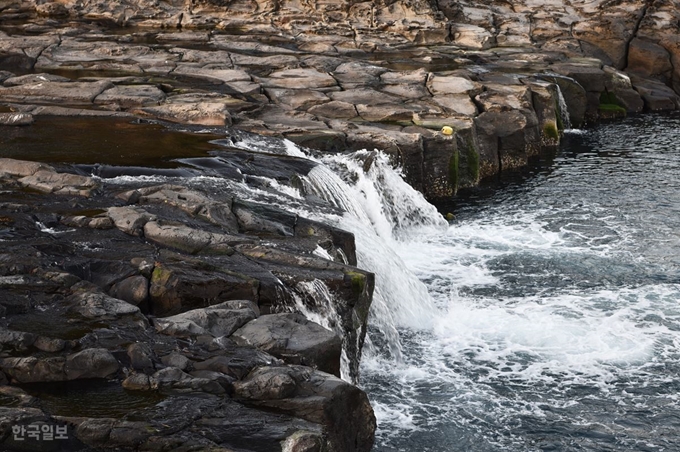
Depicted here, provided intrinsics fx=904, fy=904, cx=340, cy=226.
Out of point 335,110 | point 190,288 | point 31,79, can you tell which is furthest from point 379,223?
point 31,79

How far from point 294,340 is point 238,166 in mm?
5926

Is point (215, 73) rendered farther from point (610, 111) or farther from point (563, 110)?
point (610, 111)

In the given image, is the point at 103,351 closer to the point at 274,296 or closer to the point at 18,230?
the point at 274,296

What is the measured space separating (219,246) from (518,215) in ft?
27.1

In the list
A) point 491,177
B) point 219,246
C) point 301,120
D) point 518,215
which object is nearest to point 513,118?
point 491,177

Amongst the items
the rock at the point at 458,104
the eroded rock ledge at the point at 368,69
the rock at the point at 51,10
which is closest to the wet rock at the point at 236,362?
the eroded rock ledge at the point at 368,69

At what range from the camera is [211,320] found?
28.7 ft

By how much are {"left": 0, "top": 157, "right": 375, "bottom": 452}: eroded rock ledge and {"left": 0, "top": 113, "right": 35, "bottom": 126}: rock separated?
3.79 meters

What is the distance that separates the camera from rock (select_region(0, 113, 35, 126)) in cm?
1557

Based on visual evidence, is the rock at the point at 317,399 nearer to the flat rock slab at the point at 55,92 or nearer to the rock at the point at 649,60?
the flat rock slab at the point at 55,92

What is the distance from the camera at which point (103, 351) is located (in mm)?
7887

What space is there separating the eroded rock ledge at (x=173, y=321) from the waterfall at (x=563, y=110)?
13.2 metres

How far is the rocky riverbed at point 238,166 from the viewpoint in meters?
7.61

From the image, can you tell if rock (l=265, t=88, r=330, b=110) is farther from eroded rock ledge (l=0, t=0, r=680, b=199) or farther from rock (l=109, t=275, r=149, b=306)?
rock (l=109, t=275, r=149, b=306)
